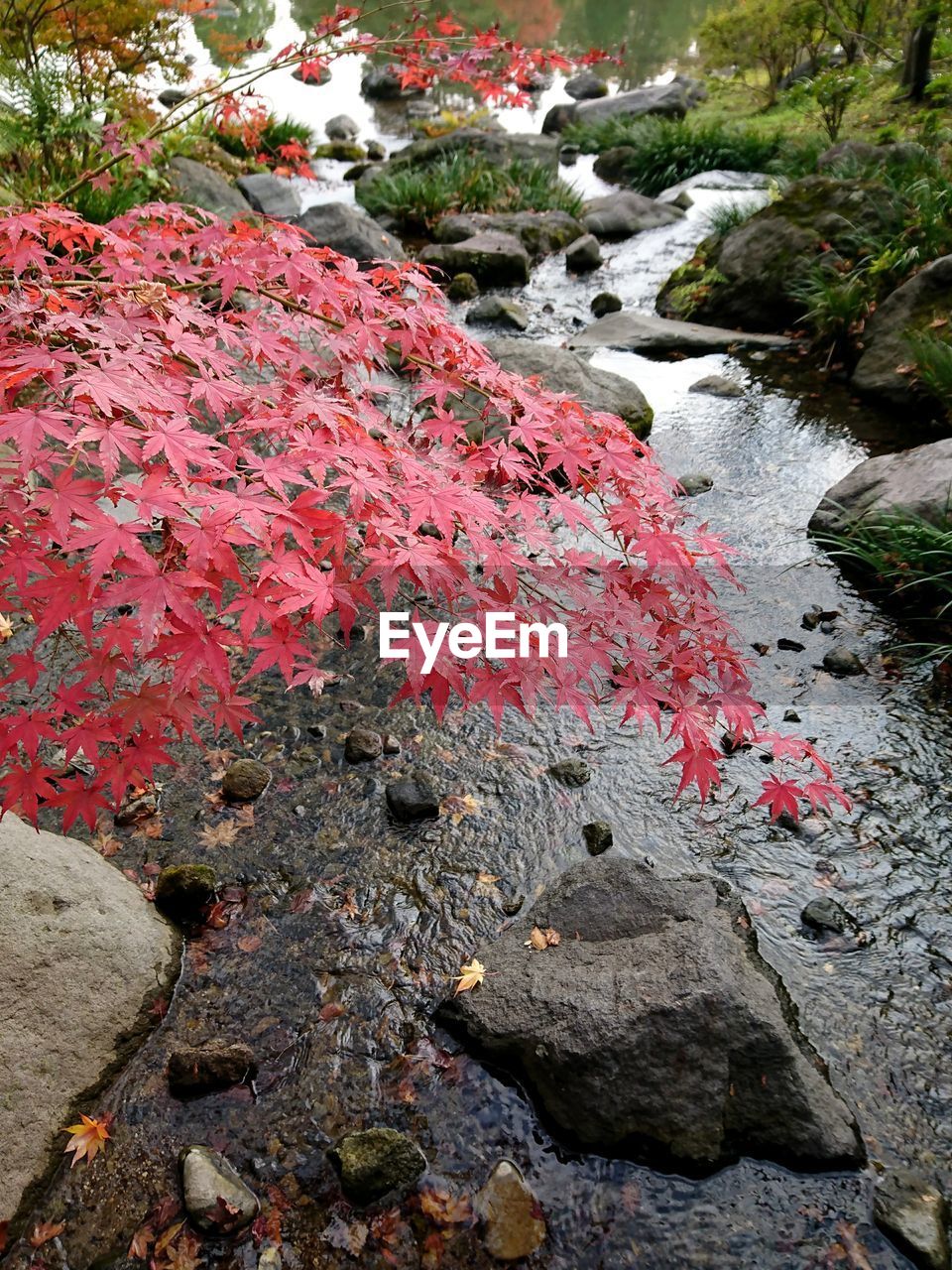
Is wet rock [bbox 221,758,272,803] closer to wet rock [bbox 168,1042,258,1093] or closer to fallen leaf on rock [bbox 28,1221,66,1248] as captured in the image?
wet rock [bbox 168,1042,258,1093]

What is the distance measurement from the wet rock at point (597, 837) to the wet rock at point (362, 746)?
0.88 m

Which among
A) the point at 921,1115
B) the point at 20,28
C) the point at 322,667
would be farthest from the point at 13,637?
the point at 20,28

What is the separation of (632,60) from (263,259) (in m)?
Answer: 26.8

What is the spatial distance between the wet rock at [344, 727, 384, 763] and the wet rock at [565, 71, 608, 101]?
22402mm

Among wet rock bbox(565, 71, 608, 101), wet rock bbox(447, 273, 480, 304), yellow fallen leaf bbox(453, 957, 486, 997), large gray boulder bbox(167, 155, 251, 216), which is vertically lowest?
yellow fallen leaf bbox(453, 957, 486, 997)

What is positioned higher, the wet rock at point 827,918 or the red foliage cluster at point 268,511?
the red foliage cluster at point 268,511

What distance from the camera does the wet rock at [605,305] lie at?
8102 mm

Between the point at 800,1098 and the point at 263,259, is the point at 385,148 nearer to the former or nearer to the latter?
the point at 263,259

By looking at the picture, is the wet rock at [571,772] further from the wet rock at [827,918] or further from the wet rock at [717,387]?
the wet rock at [717,387]

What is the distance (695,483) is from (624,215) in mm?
6833

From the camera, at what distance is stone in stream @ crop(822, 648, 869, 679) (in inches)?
143

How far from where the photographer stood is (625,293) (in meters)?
8.68

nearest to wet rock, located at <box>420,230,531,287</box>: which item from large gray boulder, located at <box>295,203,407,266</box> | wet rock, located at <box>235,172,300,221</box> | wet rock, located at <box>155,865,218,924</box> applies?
large gray boulder, located at <box>295,203,407,266</box>

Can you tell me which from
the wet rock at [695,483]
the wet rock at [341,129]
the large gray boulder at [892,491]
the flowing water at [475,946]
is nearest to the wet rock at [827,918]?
the flowing water at [475,946]
